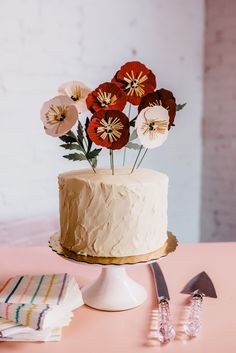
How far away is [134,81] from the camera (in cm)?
83

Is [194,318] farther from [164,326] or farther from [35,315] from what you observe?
[35,315]

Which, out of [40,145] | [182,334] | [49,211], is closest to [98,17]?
[40,145]

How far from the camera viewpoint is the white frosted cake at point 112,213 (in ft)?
2.64

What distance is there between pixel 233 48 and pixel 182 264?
1.37 meters

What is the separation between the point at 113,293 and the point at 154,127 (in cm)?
31

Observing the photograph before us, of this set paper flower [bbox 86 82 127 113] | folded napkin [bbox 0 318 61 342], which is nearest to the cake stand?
folded napkin [bbox 0 318 61 342]

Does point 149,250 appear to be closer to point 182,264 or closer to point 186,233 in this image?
point 182,264

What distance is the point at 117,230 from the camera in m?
0.81

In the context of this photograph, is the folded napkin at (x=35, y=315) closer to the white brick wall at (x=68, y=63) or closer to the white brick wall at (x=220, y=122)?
the white brick wall at (x=68, y=63)

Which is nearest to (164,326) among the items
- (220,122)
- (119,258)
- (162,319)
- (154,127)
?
(162,319)

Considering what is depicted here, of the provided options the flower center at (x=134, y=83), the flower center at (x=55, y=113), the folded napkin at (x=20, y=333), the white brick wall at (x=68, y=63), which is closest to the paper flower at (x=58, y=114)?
the flower center at (x=55, y=113)

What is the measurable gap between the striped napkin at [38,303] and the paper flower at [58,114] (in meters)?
0.27

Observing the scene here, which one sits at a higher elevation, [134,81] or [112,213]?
[134,81]

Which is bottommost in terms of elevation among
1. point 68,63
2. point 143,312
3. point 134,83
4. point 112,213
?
point 143,312
